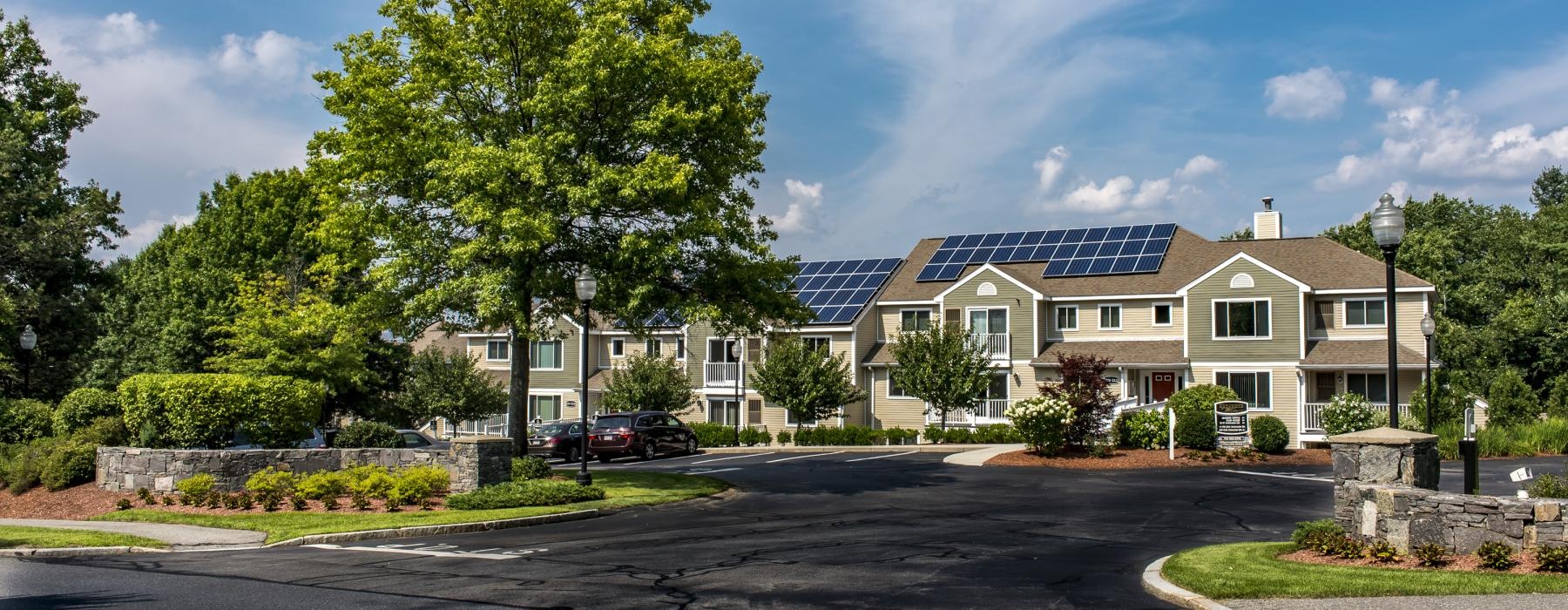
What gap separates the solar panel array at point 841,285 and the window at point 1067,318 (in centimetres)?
790

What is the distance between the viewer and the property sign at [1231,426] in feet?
103

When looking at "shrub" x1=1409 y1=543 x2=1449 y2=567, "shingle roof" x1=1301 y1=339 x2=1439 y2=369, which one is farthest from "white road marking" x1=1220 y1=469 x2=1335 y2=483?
"shrub" x1=1409 y1=543 x2=1449 y2=567

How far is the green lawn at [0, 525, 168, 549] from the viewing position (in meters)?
15.8

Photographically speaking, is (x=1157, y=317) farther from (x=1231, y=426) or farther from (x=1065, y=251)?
(x=1231, y=426)

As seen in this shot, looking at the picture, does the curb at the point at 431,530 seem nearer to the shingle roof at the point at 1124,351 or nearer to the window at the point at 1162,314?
the shingle roof at the point at 1124,351

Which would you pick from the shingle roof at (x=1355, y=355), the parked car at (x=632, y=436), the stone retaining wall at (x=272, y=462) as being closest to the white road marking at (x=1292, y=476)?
the shingle roof at (x=1355, y=355)

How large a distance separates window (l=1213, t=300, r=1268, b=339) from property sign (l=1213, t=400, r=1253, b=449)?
32.1 feet

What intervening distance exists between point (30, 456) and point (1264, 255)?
131 feet

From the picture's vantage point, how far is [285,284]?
3372cm

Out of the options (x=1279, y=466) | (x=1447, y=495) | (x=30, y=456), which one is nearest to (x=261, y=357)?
(x=30, y=456)

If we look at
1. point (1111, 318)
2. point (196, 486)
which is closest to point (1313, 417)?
point (1111, 318)

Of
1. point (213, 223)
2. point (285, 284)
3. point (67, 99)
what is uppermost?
point (67, 99)

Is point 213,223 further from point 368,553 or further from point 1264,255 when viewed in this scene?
point 1264,255

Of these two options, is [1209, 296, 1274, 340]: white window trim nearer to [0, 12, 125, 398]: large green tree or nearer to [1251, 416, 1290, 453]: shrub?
[1251, 416, 1290, 453]: shrub
